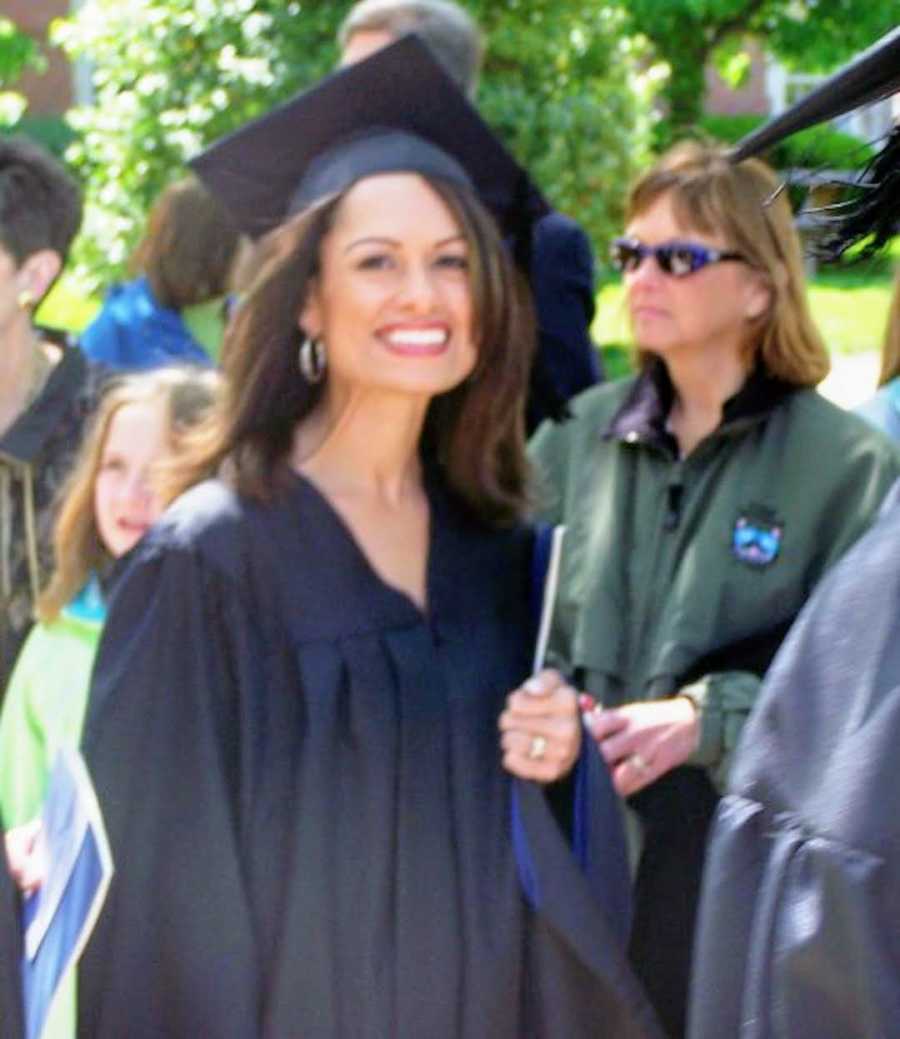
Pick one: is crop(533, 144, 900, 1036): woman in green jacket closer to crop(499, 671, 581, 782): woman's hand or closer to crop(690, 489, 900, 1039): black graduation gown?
crop(499, 671, 581, 782): woman's hand

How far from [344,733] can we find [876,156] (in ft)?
3.78

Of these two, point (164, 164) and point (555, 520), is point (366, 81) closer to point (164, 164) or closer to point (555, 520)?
point (555, 520)

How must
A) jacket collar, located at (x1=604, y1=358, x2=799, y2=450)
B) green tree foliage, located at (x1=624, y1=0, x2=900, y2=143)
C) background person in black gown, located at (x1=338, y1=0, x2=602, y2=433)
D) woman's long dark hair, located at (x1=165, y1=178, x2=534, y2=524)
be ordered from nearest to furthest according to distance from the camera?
1. woman's long dark hair, located at (x1=165, y1=178, x2=534, y2=524)
2. jacket collar, located at (x1=604, y1=358, x2=799, y2=450)
3. background person in black gown, located at (x1=338, y1=0, x2=602, y2=433)
4. green tree foliage, located at (x1=624, y1=0, x2=900, y2=143)

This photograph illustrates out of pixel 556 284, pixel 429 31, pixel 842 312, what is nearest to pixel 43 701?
pixel 556 284

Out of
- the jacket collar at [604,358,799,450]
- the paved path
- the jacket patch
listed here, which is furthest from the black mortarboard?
the paved path

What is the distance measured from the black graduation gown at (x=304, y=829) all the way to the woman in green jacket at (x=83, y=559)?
24.0 inches

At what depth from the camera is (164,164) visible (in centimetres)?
842

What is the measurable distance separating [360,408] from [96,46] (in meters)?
6.10

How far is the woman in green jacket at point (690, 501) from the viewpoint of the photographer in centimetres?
350

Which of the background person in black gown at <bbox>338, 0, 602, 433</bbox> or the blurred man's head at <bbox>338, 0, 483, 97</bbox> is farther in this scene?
the blurred man's head at <bbox>338, 0, 483, 97</bbox>

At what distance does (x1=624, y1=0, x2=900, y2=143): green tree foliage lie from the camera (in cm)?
1540

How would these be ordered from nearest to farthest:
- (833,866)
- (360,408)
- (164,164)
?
1. (833,866)
2. (360,408)
3. (164,164)

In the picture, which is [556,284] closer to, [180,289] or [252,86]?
[180,289]

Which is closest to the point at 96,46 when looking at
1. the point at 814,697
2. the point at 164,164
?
the point at 164,164
